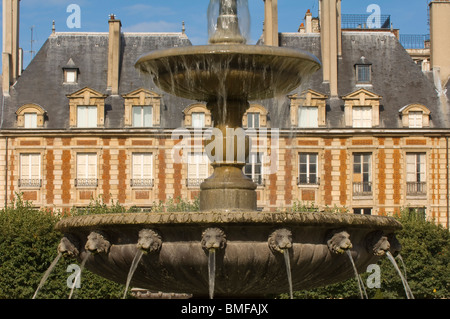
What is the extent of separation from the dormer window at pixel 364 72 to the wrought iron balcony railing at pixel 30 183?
14.6 metres

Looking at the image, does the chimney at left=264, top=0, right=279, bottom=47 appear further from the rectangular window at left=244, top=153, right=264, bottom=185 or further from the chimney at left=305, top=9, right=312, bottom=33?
the chimney at left=305, top=9, right=312, bottom=33

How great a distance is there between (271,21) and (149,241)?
34.9 meters

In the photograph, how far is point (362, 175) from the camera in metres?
45.2

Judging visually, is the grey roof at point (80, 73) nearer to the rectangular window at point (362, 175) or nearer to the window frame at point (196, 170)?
the window frame at point (196, 170)

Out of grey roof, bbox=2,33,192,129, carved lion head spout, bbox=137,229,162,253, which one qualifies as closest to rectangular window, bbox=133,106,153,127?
grey roof, bbox=2,33,192,129

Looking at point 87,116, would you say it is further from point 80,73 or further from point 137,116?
point 80,73

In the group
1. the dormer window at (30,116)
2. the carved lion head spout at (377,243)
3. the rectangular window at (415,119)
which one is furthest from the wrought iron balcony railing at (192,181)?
the carved lion head spout at (377,243)

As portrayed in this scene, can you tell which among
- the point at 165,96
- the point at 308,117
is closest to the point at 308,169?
the point at 308,117

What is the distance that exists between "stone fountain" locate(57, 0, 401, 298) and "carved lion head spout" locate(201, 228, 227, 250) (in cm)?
1

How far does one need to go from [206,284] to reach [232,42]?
3760mm

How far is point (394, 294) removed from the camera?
36750 millimetres

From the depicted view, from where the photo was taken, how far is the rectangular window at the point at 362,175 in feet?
148

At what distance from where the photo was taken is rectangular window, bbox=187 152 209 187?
4459cm
